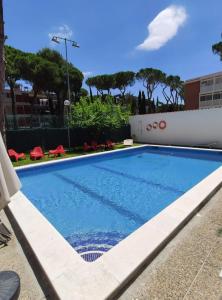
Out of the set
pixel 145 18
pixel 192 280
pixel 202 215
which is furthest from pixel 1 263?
pixel 145 18

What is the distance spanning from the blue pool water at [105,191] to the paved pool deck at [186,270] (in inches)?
51.7

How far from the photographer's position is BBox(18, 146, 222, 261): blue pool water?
454 cm

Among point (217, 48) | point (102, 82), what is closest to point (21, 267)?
point (217, 48)

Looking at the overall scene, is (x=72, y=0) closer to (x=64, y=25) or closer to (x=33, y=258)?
(x=64, y=25)

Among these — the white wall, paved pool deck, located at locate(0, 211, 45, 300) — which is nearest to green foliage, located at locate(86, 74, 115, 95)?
the white wall

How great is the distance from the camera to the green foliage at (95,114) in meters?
14.0

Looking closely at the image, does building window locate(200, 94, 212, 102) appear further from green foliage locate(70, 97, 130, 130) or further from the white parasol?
the white parasol

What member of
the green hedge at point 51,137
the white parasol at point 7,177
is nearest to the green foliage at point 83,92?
the green hedge at point 51,137

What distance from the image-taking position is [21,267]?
8.82 feet

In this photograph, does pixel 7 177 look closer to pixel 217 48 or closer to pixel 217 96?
pixel 217 48

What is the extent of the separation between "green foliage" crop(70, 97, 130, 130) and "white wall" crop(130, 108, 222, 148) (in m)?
3.52

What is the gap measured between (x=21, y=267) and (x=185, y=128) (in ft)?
47.7

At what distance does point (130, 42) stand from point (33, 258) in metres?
22.2

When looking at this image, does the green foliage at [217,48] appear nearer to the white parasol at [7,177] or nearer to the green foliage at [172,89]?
the green foliage at [172,89]
